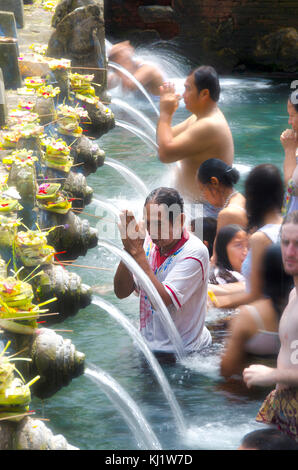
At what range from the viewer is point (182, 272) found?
3131 millimetres

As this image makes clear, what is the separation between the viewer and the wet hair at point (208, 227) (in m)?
4.31

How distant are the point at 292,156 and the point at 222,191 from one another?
0.49 m

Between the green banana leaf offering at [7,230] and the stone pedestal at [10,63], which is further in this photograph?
the stone pedestal at [10,63]

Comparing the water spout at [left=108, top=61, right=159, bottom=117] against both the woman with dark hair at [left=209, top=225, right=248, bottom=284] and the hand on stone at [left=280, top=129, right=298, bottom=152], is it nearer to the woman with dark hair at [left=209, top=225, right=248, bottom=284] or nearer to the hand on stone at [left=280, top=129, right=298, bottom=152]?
the hand on stone at [left=280, top=129, right=298, bottom=152]

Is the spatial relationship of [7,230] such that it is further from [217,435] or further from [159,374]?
[217,435]

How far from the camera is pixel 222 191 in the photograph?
415cm

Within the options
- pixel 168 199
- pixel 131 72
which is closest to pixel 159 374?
pixel 168 199

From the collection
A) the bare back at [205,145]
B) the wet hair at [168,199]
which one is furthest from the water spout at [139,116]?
the wet hair at [168,199]

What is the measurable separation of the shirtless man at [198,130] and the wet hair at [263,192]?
3.32 ft

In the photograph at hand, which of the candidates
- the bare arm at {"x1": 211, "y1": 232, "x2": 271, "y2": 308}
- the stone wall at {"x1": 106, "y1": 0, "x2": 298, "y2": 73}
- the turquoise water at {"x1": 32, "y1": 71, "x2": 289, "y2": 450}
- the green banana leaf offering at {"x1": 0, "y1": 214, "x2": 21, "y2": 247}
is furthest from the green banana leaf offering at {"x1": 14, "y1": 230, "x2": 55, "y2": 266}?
the stone wall at {"x1": 106, "y1": 0, "x2": 298, "y2": 73}

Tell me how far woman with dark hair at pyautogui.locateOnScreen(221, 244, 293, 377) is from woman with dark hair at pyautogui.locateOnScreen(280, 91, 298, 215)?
24.3 inches

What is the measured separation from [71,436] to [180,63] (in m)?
11.1

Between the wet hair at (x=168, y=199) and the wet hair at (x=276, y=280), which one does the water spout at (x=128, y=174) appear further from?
the wet hair at (x=276, y=280)

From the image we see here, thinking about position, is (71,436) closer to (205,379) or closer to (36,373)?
(36,373)
